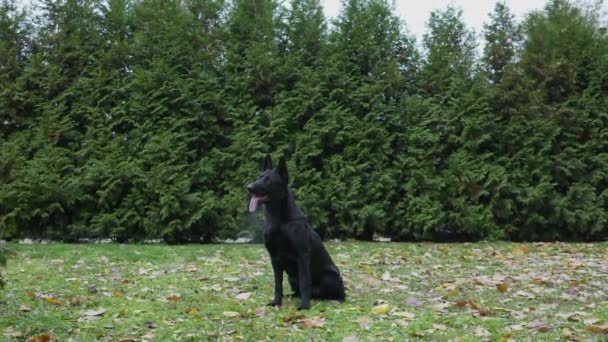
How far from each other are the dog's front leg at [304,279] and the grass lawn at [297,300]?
12cm

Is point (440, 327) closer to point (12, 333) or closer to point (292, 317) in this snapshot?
point (292, 317)

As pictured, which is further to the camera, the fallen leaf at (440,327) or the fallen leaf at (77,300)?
the fallen leaf at (77,300)

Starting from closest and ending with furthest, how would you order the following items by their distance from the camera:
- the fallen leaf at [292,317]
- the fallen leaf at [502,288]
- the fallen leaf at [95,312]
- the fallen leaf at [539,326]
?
the fallen leaf at [539,326], the fallen leaf at [292,317], the fallen leaf at [95,312], the fallen leaf at [502,288]

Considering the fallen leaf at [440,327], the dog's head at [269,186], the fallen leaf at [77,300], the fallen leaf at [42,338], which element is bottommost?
the fallen leaf at [42,338]

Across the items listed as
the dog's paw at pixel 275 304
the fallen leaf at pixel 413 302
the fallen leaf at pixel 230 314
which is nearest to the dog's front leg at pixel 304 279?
the dog's paw at pixel 275 304

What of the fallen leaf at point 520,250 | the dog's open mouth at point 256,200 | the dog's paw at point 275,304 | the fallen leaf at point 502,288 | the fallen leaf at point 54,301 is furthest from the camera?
the fallen leaf at point 520,250

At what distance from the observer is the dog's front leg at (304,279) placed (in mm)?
5680

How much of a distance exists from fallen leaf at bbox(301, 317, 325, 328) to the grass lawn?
0.05ft

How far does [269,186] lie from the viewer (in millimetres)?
5695

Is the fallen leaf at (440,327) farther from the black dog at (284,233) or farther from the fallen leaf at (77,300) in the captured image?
the fallen leaf at (77,300)

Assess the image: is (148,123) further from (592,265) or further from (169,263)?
(592,265)

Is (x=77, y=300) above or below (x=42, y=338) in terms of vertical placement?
above

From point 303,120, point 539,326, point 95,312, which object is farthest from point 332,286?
point 303,120

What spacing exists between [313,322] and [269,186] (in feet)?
4.32
